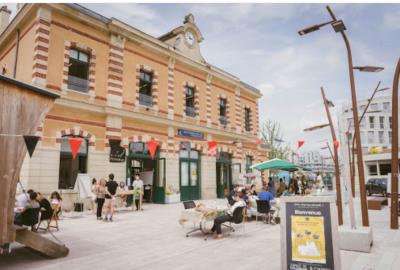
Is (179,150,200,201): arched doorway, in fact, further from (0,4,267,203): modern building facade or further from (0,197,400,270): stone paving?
(0,197,400,270): stone paving

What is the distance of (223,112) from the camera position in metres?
21.0

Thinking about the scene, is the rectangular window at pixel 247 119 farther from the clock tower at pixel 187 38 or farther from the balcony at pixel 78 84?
the balcony at pixel 78 84

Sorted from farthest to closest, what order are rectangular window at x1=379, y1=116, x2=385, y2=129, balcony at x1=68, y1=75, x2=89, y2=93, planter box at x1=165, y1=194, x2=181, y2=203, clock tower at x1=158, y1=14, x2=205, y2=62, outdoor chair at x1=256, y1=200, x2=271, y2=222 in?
1. rectangular window at x1=379, y1=116, x2=385, y2=129
2. clock tower at x1=158, y1=14, x2=205, y2=62
3. planter box at x1=165, y1=194, x2=181, y2=203
4. balcony at x1=68, y1=75, x2=89, y2=93
5. outdoor chair at x1=256, y1=200, x2=271, y2=222

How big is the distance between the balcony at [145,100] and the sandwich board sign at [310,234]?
12.1 meters

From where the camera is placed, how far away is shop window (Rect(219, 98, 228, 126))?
20.4 metres

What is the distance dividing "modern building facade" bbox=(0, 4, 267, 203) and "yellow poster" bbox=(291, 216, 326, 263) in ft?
32.5

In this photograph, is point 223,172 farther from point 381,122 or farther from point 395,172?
point 381,122

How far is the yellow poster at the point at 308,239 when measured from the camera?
13.4 feet

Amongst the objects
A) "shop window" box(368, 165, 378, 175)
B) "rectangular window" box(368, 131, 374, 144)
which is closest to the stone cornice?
"shop window" box(368, 165, 378, 175)

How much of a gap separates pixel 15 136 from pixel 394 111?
881 cm

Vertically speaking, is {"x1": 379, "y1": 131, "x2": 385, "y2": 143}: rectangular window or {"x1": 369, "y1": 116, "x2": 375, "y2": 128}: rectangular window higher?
{"x1": 369, "y1": 116, "x2": 375, "y2": 128}: rectangular window

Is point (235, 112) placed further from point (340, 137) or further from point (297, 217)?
point (297, 217)

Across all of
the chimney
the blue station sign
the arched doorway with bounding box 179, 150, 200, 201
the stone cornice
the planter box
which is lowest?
the planter box

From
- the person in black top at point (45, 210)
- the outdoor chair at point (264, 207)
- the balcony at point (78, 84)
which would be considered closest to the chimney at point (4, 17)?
the balcony at point (78, 84)
